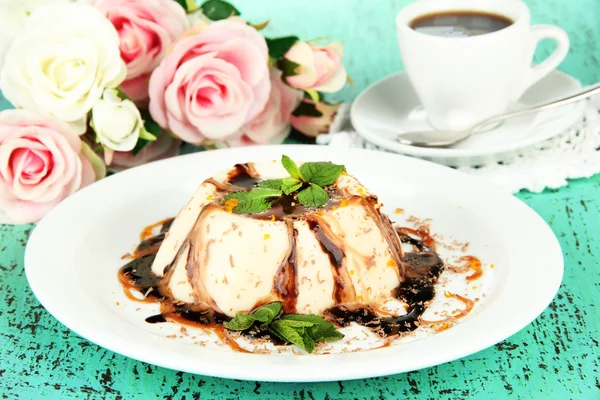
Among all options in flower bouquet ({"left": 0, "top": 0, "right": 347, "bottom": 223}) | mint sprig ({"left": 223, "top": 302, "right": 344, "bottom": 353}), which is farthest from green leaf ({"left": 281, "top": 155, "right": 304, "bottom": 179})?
flower bouquet ({"left": 0, "top": 0, "right": 347, "bottom": 223})

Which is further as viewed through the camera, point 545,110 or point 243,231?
point 545,110

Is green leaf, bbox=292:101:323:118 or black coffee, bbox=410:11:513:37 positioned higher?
black coffee, bbox=410:11:513:37

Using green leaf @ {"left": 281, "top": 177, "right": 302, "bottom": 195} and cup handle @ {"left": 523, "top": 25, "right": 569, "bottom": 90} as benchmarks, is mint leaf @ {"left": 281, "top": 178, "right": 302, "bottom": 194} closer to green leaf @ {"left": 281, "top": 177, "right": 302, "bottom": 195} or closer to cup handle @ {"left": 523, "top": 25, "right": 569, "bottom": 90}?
green leaf @ {"left": 281, "top": 177, "right": 302, "bottom": 195}

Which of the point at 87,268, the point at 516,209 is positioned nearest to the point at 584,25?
the point at 516,209

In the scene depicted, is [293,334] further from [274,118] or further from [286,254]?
[274,118]

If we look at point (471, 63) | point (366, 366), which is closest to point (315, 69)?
point (471, 63)

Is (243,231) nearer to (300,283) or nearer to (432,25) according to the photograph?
(300,283)

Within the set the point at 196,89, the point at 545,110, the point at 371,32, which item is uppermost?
the point at 196,89
